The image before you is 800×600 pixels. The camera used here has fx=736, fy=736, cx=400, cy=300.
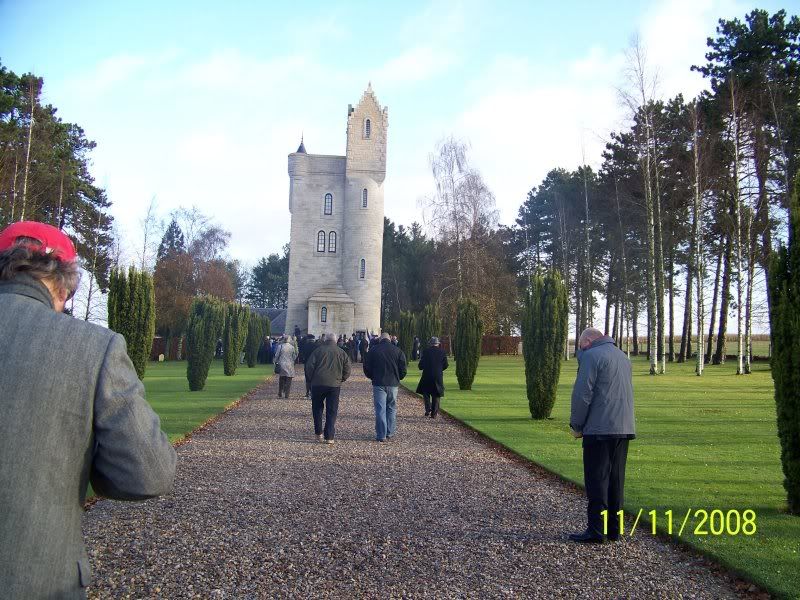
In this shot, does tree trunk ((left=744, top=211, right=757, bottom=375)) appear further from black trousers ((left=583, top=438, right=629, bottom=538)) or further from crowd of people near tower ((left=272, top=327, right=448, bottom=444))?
black trousers ((left=583, top=438, right=629, bottom=538))

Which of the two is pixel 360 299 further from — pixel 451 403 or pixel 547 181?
pixel 451 403

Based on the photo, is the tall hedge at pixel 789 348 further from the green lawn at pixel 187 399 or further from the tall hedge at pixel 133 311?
the tall hedge at pixel 133 311

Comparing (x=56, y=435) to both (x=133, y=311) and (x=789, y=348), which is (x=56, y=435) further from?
(x=133, y=311)

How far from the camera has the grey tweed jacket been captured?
1899mm

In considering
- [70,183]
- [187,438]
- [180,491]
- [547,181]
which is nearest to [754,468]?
[180,491]

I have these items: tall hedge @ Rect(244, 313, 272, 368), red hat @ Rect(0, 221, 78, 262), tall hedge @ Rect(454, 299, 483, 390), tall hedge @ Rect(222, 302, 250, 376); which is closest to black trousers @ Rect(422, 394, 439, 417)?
tall hedge @ Rect(454, 299, 483, 390)

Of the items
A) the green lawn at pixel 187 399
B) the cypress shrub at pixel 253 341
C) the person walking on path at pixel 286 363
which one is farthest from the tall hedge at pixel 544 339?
the cypress shrub at pixel 253 341

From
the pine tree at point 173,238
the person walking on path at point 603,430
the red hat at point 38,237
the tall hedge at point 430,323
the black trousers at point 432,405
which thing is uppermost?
the pine tree at point 173,238

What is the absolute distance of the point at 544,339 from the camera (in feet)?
50.9

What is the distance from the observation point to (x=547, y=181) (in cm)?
6084

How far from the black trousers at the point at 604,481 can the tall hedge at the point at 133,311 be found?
14.0m

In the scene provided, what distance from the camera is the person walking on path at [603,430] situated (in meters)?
5.93

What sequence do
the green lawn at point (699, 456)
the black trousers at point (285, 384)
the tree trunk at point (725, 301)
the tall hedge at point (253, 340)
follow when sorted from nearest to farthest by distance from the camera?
the green lawn at point (699, 456) < the black trousers at point (285, 384) < the tree trunk at point (725, 301) < the tall hedge at point (253, 340)

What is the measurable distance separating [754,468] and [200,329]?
16.7 metres
